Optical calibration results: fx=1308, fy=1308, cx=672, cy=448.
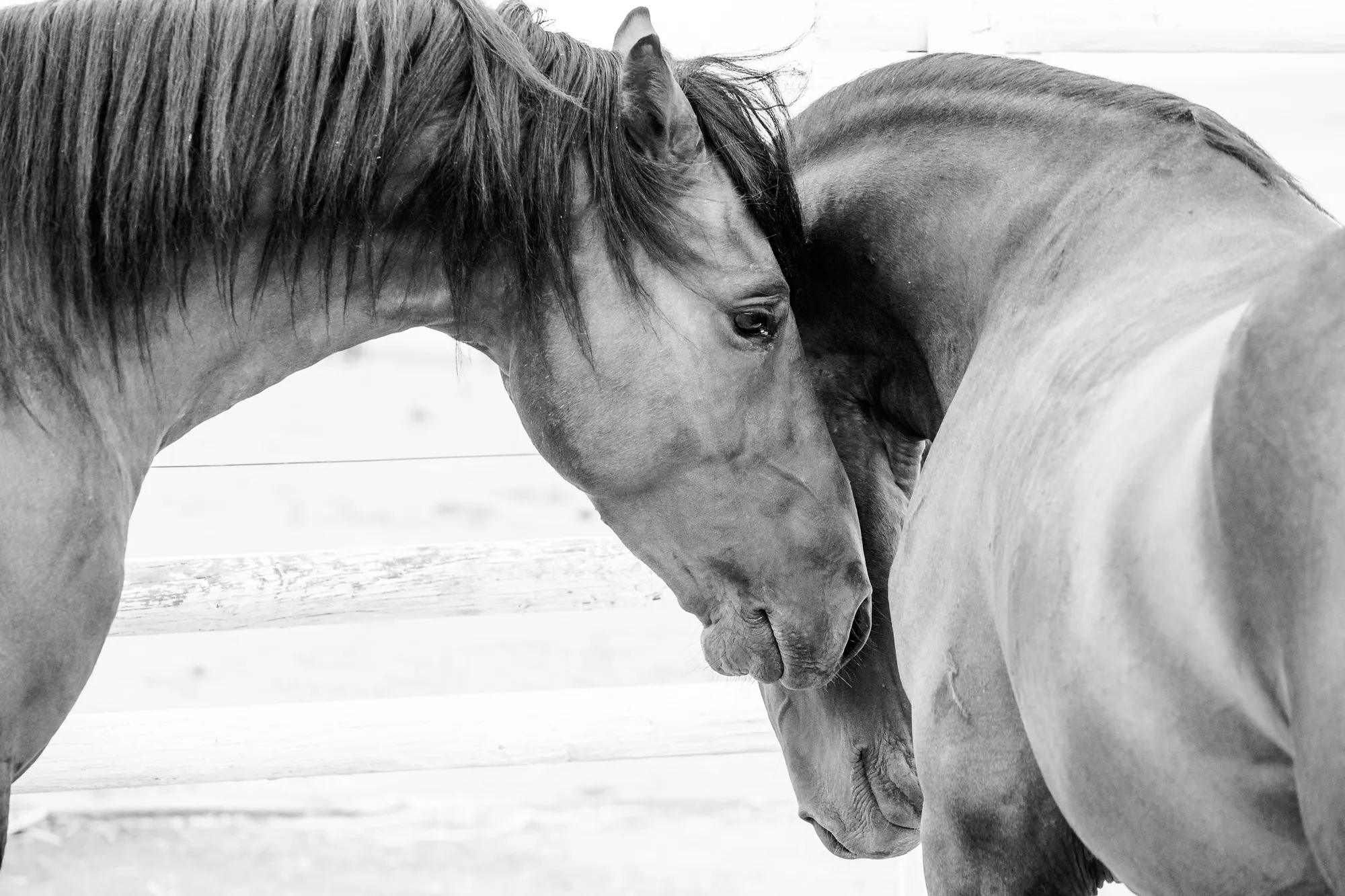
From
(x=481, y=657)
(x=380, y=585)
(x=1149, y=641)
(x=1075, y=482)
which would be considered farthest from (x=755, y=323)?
(x=481, y=657)

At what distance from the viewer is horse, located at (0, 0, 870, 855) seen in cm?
166

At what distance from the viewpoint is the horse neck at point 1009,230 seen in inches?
58.9

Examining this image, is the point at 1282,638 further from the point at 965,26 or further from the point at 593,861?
the point at 593,861

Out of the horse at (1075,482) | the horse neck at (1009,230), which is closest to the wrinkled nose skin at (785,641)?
the horse at (1075,482)

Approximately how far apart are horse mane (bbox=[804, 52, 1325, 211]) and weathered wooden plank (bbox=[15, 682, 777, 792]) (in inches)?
73.9

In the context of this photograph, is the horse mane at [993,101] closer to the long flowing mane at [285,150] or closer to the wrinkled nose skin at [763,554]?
the long flowing mane at [285,150]

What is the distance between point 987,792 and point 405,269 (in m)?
1.05

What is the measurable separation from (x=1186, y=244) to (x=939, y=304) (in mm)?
503

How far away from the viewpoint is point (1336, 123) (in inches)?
252

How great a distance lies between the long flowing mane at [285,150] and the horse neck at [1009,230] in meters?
0.35

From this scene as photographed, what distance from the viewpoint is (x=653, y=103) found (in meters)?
1.85

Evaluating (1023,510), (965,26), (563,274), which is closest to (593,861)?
(965,26)

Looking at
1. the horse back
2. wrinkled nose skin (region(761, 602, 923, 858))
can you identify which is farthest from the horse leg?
wrinkled nose skin (region(761, 602, 923, 858))

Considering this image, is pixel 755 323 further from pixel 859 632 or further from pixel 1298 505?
pixel 1298 505
